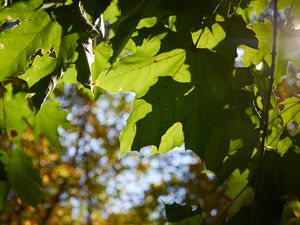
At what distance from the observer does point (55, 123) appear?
9.02ft

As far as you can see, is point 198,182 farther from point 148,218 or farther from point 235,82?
point 235,82

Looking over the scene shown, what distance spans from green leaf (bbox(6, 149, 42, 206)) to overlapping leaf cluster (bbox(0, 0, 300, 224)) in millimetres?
1015

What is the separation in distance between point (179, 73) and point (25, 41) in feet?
2.01

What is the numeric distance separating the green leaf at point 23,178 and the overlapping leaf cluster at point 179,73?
1.01 m

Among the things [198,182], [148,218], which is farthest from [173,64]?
[148,218]

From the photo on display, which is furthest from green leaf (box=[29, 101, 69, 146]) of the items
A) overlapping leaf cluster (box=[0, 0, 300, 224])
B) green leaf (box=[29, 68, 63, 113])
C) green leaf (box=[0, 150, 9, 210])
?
green leaf (box=[29, 68, 63, 113])

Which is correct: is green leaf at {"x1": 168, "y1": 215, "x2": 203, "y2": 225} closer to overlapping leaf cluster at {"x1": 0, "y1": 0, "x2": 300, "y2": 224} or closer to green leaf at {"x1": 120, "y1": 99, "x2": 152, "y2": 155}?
overlapping leaf cluster at {"x1": 0, "y1": 0, "x2": 300, "y2": 224}

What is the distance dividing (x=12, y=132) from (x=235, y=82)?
176 centimetres

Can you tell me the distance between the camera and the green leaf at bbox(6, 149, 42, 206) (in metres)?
2.34

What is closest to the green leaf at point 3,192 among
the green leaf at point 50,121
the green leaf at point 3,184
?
the green leaf at point 3,184

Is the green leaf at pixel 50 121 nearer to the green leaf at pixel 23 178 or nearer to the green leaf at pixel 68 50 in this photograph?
the green leaf at pixel 23 178

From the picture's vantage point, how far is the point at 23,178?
2.37 meters

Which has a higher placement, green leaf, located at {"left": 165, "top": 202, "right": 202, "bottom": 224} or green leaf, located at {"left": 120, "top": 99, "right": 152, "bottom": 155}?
green leaf, located at {"left": 120, "top": 99, "right": 152, "bottom": 155}

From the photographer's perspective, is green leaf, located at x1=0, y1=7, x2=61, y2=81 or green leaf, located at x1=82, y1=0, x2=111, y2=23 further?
green leaf, located at x1=0, y1=7, x2=61, y2=81
